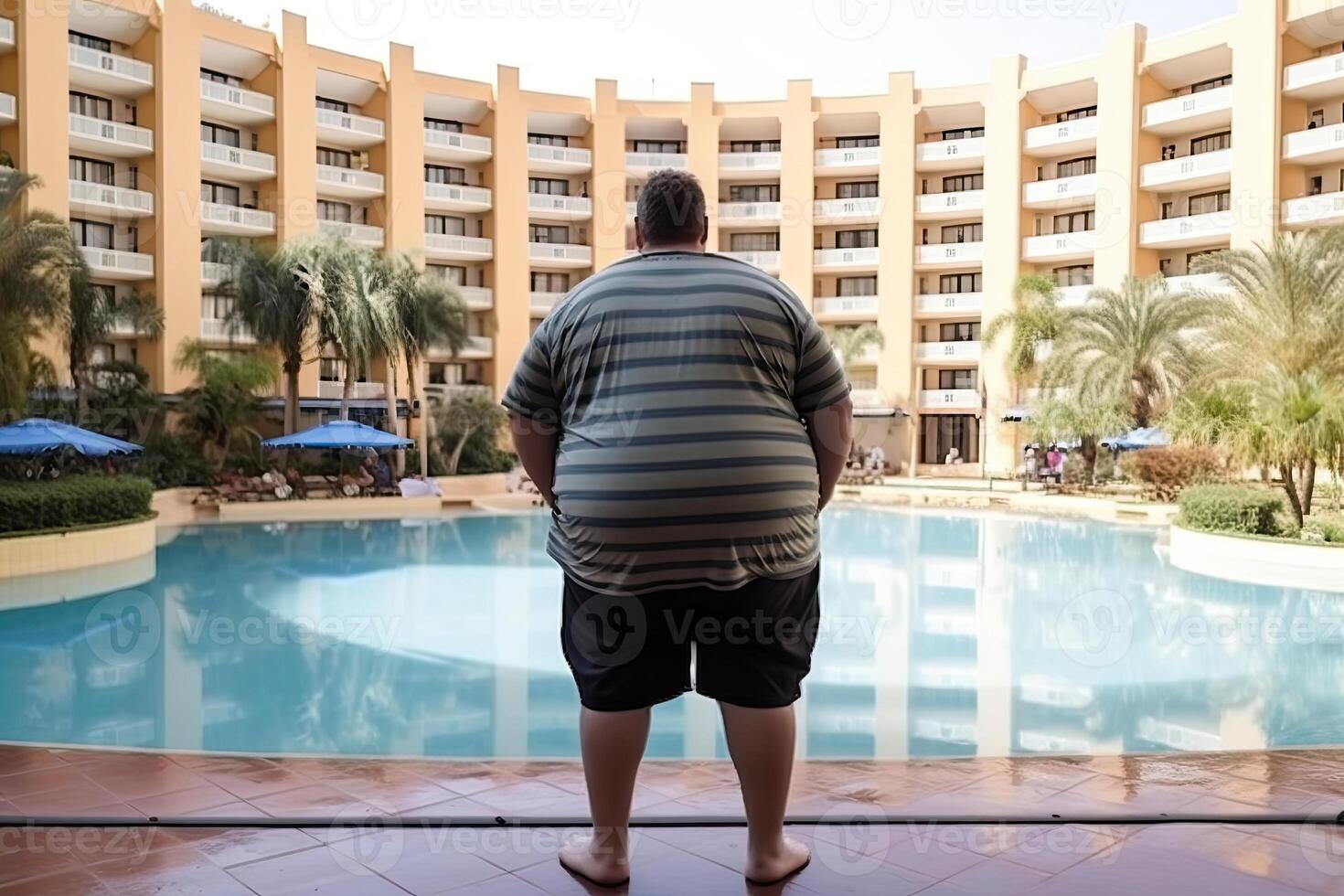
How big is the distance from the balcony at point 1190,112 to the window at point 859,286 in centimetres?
1126

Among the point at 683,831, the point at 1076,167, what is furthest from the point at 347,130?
the point at 683,831

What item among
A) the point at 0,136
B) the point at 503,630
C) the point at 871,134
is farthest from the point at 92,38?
the point at 503,630

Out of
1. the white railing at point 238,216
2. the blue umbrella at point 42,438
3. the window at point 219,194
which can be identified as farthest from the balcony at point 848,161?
the blue umbrella at point 42,438

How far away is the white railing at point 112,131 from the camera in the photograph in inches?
1197

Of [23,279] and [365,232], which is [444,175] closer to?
[365,232]

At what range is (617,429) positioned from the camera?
2637 millimetres

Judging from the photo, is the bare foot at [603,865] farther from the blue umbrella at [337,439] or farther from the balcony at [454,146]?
the balcony at [454,146]

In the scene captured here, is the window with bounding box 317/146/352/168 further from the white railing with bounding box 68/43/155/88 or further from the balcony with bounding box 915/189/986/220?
the balcony with bounding box 915/189/986/220

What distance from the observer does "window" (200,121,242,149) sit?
3538 cm

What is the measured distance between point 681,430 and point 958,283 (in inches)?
1603

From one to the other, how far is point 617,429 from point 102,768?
2.58 meters

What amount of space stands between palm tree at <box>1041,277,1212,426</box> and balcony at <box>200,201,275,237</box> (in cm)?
2471

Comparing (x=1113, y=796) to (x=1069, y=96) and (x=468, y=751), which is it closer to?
(x=468, y=751)

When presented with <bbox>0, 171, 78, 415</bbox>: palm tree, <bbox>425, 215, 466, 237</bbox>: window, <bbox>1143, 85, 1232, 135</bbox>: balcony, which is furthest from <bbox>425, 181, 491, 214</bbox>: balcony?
<bbox>1143, 85, 1232, 135</bbox>: balcony
